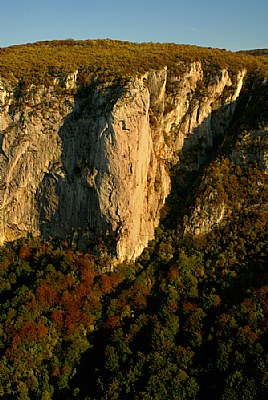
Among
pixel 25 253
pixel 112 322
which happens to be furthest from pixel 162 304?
pixel 25 253

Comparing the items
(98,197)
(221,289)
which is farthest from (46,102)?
(221,289)

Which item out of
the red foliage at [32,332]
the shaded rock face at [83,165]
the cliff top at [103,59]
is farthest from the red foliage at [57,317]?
the cliff top at [103,59]

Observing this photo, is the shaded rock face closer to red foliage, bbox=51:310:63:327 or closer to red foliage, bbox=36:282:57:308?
red foliage, bbox=36:282:57:308

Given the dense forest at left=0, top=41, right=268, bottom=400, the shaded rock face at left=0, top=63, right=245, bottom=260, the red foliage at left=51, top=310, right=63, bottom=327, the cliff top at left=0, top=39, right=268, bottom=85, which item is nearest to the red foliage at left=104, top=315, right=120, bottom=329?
the dense forest at left=0, top=41, right=268, bottom=400

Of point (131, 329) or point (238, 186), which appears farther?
point (238, 186)

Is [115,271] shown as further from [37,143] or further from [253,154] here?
[253,154]

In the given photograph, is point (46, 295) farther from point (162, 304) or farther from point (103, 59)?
point (103, 59)
